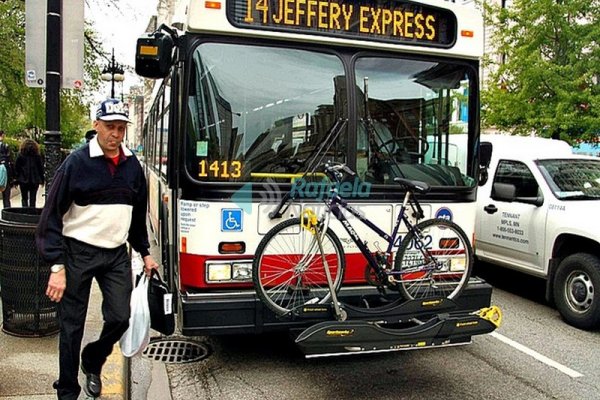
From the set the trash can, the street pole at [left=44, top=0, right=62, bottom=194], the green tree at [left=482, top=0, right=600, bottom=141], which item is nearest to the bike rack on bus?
the trash can

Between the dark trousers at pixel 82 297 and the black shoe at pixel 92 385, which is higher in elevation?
the dark trousers at pixel 82 297

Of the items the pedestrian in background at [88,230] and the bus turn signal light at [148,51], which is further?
the bus turn signal light at [148,51]

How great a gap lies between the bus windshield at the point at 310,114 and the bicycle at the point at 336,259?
31 cm

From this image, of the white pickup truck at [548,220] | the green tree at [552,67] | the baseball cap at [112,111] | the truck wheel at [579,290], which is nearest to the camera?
the baseball cap at [112,111]

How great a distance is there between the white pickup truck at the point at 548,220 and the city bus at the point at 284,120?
4.57 ft

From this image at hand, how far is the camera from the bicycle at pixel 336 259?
4.56 metres

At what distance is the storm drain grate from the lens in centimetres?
540

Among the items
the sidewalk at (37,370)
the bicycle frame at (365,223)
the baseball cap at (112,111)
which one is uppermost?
the baseball cap at (112,111)

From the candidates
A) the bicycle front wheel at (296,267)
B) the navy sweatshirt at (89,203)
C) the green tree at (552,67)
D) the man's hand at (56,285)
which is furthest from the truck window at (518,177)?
the green tree at (552,67)

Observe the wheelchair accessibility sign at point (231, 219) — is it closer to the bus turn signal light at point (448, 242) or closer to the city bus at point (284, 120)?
the city bus at point (284, 120)

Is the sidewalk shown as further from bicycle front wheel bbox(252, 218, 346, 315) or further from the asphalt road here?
bicycle front wheel bbox(252, 218, 346, 315)

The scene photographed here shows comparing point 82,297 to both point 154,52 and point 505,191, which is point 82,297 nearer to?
point 154,52

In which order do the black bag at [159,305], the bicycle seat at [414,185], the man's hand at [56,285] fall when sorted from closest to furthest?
the man's hand at [56,285]
the black bag at [159,305]
the bicycle seat at [414,185]

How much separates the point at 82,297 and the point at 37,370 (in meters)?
1.26
